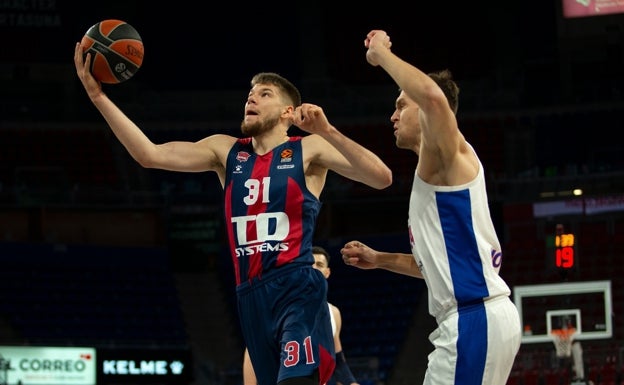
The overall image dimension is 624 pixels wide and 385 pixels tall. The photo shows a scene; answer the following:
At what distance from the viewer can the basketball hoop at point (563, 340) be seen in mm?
18328

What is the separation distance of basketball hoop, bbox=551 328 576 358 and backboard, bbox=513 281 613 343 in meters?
0.11

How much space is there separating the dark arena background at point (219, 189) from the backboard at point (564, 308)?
0.04m

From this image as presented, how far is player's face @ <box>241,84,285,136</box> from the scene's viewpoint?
18.7 ft

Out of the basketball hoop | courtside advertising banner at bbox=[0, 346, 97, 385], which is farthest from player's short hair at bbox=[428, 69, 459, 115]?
courtside advertising banner at bbox=[0, 346, 97, 385]

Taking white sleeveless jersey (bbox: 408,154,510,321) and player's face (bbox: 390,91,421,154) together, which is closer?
white sleeveless jersey (bbox: 408,154,510,321)

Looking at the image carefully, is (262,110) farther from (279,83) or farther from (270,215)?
(270,215)

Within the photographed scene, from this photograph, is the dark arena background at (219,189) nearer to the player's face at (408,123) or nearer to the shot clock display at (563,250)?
the shot clock display at (563,250)

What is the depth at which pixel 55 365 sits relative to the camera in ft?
64.7

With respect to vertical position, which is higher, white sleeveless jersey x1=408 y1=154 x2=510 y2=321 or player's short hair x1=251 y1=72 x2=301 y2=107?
player's short hair x1=251 y1=72 x2=301 y2=107

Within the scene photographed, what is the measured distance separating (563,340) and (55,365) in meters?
9.20

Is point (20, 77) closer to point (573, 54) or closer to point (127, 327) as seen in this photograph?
point (127, 327)

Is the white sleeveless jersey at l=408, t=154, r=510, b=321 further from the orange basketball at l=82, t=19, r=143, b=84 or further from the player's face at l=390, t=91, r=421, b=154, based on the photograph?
the orange basketball at l=82, t=19, r=143, b=84

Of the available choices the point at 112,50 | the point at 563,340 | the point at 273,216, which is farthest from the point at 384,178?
the point at 563,340

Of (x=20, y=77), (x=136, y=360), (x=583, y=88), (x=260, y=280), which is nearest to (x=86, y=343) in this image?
(x=136, y=360)
